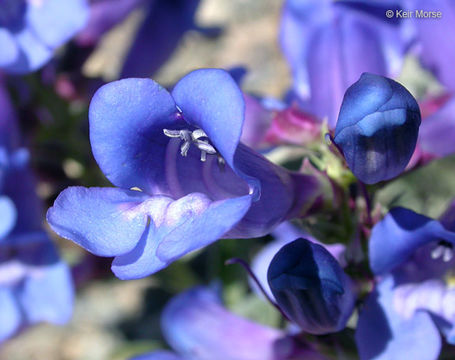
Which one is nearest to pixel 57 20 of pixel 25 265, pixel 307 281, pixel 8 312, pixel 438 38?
pixel 25 265

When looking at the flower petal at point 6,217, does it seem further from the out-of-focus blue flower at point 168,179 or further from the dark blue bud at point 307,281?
the dark blue bud at point 307,281

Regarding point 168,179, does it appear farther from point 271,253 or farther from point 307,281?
point 271,253

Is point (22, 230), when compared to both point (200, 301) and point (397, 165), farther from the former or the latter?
point (397, 165)

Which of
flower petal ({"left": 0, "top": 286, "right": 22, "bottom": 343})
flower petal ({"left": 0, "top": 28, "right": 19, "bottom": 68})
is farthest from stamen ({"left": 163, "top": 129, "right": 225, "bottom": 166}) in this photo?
flower petal ({"left": 0, "top": 286, "right": 22, "bottom": 343})

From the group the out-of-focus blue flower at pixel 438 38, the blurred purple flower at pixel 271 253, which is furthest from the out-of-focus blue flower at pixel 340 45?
the blurred purple flower at pixel 271 253

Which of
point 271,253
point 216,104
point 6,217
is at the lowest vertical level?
point 271,253

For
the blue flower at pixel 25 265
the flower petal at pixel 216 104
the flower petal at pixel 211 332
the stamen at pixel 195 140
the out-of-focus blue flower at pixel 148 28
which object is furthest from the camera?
the out-of-focus blue flower at pixel 148 28

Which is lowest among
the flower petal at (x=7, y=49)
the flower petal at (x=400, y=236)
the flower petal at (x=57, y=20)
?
the flower petal at (x=400, y=236)

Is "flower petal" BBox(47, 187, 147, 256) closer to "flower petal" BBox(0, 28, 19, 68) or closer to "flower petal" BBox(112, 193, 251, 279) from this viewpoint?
"flower petal" BBox(112, 193, 251, 279)
